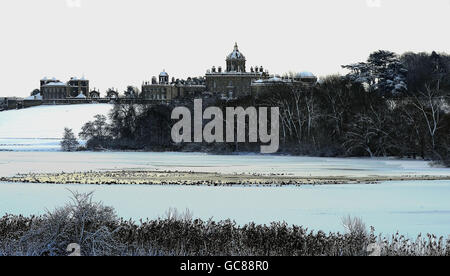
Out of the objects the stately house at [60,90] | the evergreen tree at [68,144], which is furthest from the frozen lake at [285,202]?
the stately house at [60,90]

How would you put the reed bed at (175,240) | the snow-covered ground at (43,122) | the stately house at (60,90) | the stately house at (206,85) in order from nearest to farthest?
the reed bed at (175,240)
the snow-covered ground at (43,122)
the stately house at (206,85)
the stately house at (60,90)

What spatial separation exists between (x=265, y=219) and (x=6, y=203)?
827cm

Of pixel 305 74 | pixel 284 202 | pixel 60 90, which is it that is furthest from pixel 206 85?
pixel 284 202

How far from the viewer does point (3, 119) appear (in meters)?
132

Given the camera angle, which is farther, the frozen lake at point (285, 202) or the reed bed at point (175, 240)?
the frozen lake at point (285, 202)

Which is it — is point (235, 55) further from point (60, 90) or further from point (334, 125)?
point (334, 125)

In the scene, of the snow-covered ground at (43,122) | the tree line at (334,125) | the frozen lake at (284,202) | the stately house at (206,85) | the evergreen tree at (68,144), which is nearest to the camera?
the frozen lake at (284,202)

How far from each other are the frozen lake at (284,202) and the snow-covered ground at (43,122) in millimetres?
56220

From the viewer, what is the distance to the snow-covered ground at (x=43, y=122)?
320 feet

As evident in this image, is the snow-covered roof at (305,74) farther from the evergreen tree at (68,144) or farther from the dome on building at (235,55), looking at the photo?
the evergreen tree at (68,144)

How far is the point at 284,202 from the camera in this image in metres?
23.9

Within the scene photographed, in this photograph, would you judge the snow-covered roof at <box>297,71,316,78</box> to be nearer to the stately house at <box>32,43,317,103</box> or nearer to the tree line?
the stately house at <box>32,43,317,103</box>

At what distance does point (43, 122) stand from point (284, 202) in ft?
346
